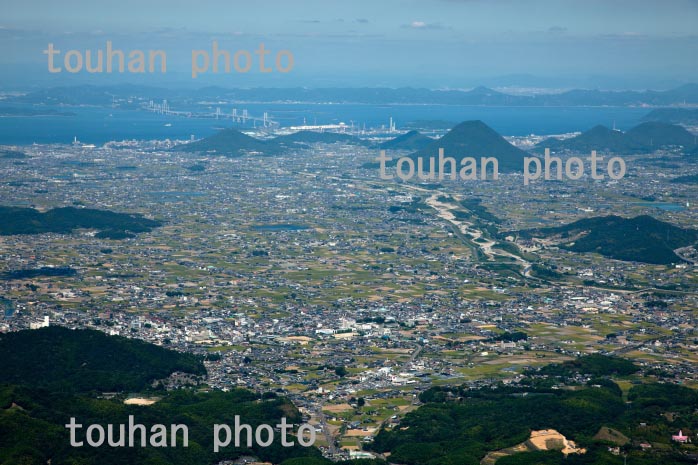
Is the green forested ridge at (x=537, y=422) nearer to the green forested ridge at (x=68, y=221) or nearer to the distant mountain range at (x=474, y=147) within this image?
the green forested ridge at (x=68, y=221)

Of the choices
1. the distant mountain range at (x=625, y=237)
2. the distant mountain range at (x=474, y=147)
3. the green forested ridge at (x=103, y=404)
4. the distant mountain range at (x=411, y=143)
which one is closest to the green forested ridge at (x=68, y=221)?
the distant mountain range at (x=625, y=237)

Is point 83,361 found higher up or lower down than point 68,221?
lower down

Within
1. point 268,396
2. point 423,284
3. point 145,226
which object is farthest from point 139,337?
point 145,226

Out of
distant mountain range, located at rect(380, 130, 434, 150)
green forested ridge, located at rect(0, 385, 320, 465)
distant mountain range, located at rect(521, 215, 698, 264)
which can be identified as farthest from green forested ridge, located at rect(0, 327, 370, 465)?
distant mountain range, located at rect(380, 130, 434, 150)

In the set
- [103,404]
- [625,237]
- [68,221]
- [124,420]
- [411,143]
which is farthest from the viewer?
[411,143]

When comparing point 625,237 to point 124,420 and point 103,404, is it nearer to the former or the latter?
point 103,404

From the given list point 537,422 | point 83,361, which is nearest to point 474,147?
point 83,361
